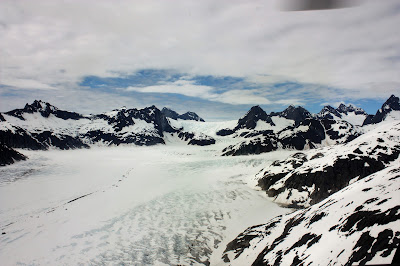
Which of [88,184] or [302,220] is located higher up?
[302,220]

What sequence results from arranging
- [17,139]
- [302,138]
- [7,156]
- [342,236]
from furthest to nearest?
[302,138] < [17,139] < [7,156] < [342,236]

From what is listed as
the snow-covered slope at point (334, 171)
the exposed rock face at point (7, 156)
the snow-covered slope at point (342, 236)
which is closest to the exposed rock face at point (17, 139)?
the exposed rock face at point (7, 156)

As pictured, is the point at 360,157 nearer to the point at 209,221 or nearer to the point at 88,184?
the point at 209,221

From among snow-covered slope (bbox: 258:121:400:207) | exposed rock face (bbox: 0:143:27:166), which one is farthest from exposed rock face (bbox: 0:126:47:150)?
snow-covered slope (bbox: 258:121:400:207)

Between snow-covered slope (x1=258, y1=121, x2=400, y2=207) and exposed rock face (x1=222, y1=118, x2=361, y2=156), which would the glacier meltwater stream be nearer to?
snow-covered slope (x1=258, y1=121, x2=400, y2=207)

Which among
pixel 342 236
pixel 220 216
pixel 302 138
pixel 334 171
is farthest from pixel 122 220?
pixel 302 138

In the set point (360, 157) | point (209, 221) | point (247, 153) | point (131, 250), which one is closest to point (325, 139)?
point (247, 153)

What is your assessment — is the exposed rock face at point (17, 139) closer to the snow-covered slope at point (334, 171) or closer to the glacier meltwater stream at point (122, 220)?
the glacier meltwater stream at point (122, 220)

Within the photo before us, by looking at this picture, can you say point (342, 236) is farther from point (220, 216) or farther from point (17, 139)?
point (17, 139)
